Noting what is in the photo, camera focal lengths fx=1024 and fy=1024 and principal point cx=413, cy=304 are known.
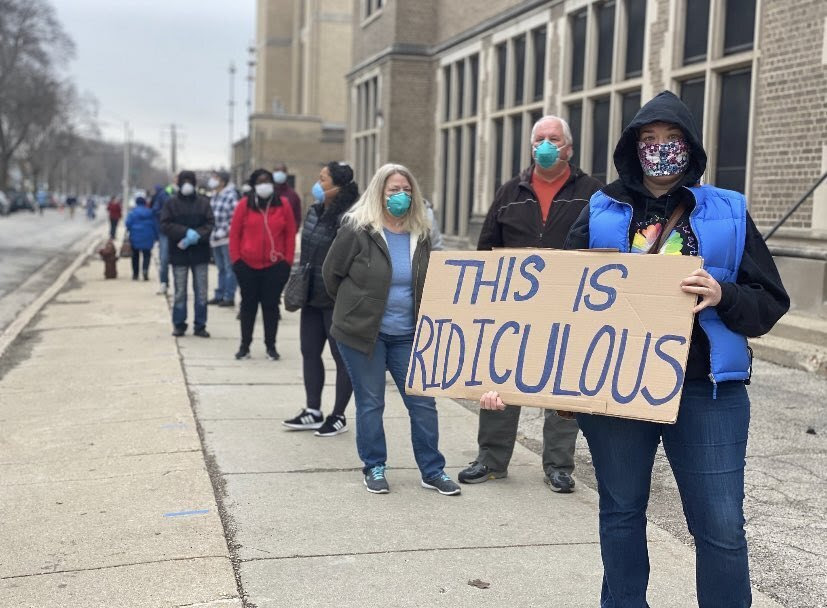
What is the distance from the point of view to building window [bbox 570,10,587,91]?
59.0ft

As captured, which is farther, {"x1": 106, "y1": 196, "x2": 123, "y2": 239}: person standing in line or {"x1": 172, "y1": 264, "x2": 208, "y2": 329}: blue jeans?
{"x1": 106, "y1": 196, "x2": 123, "y2": 239}: person standing in line

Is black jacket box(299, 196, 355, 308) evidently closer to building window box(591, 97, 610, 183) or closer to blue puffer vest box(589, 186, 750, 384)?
blue puffer vest box(589, 186, 750, 384)

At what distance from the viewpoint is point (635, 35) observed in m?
15.9

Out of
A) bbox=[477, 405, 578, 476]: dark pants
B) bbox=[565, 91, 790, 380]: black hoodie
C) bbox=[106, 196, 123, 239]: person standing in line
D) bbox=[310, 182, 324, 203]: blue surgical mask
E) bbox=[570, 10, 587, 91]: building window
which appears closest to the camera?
bbox=[565, 91, 790, 380]: black hoodie

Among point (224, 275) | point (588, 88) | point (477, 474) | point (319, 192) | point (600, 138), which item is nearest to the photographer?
point (477, 474)

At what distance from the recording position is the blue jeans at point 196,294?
37.5ft

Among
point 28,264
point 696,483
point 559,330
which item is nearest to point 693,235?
point 559,330

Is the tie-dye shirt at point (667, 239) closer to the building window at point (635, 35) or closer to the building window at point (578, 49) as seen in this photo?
the building window at point (635, 35)

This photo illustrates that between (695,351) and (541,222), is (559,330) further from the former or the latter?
(541,222)

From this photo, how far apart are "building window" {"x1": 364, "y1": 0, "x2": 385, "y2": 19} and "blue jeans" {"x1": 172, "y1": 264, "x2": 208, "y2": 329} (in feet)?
60.3

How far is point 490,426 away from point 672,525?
1193mm

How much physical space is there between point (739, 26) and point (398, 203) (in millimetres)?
Answer: 9089

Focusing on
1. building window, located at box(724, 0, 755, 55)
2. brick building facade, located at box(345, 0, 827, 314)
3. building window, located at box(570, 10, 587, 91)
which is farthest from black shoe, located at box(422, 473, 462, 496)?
building window, located at box(570, 10, 587, 91)

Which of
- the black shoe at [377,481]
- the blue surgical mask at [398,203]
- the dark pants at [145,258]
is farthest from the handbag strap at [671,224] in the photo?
the dark pants at [145,258]
